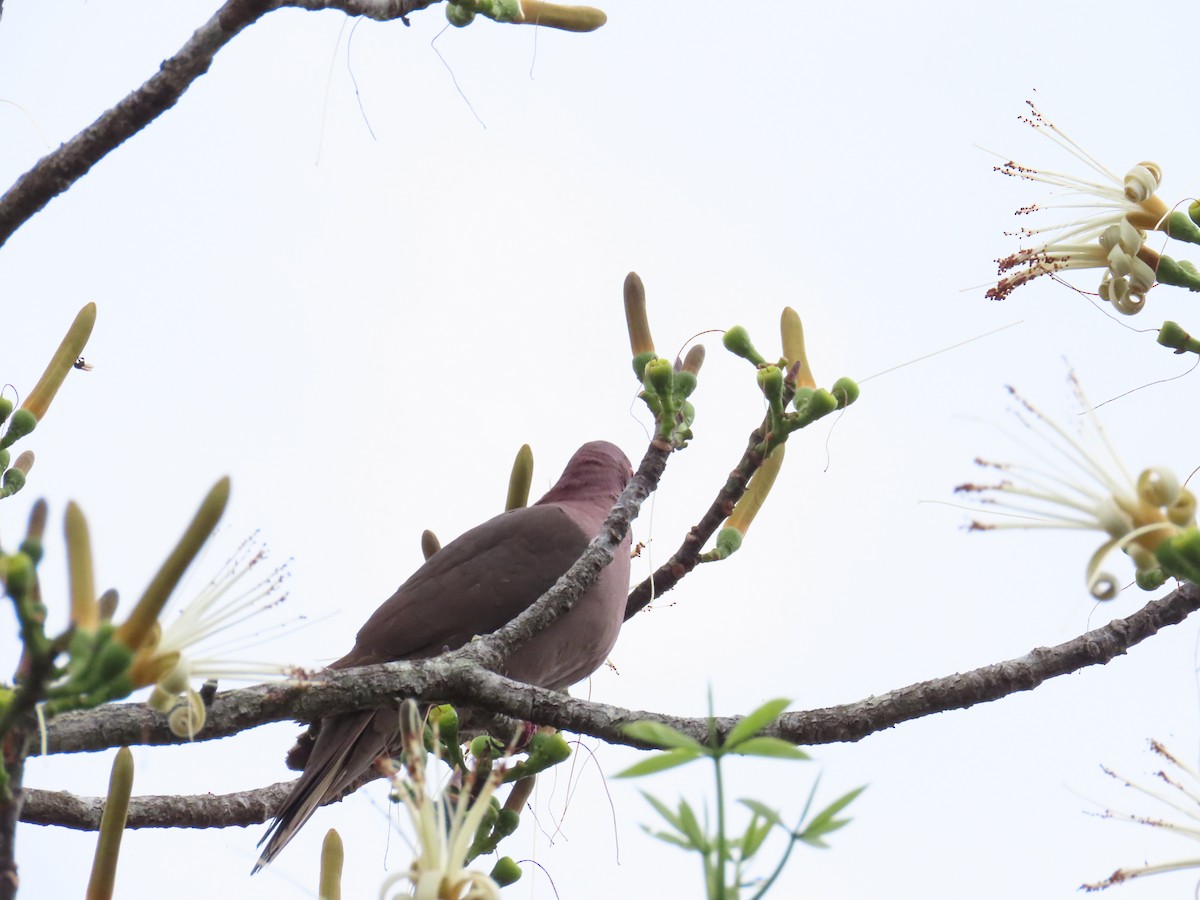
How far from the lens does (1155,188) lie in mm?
3168

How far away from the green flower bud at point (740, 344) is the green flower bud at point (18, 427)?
190 centimetres

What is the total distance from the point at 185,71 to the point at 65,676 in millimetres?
1733

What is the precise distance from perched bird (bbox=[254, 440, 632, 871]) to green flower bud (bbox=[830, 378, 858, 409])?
0.84 metres

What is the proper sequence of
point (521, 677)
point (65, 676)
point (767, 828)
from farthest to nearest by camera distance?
1. point (521, 677)
2. point (65, 676)
3. point (767, 828)

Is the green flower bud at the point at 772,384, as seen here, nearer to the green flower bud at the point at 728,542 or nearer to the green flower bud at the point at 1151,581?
the green flower bud at the point at 728,542

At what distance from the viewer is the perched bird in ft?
13.1

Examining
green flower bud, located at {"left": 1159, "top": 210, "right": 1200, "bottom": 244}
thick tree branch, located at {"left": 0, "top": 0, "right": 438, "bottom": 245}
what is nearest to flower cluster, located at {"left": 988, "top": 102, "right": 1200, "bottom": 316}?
green flower bud, located at {"left": 1159, "top": 210, "right": 1200, "bottom": 244}

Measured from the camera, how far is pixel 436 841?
181cm

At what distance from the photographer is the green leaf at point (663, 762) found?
4.86 feet

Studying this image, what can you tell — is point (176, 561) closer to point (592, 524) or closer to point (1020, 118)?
point (1020, 118)

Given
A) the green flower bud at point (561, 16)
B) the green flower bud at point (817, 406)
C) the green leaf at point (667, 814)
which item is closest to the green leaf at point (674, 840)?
the green leaf at point (667, 814)

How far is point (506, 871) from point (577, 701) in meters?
0.44

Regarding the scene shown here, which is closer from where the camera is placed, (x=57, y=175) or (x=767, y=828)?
(x=767, y=828)

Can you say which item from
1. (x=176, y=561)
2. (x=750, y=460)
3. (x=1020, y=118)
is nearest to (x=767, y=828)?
(x=176, y=561)
